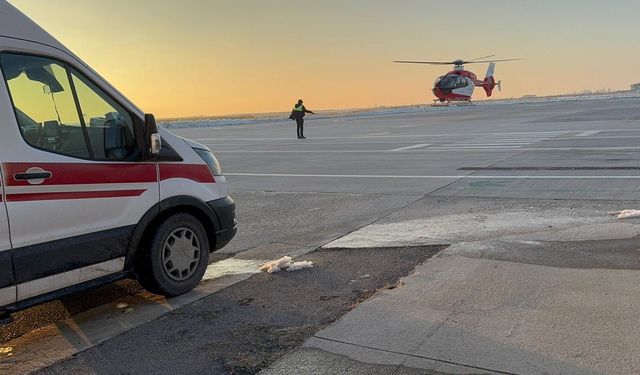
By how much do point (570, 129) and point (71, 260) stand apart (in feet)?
70.0

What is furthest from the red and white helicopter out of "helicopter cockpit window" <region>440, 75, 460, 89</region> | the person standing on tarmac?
the person standing on tarmac

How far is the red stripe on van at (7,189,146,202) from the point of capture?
147 inches

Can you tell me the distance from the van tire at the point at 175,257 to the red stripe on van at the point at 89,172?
19.7 inches

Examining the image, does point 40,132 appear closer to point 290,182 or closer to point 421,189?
point 421,189

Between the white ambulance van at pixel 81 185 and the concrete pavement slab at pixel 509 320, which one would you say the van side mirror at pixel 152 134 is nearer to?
the white ambulance van at pixel 81 185

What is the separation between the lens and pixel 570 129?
21734 mm

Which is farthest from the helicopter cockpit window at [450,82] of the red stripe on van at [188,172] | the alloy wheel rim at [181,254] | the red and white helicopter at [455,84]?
the alloy wheel rim at [181,254]

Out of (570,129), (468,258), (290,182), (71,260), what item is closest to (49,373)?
(71,260)

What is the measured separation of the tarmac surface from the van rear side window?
4.67 feet

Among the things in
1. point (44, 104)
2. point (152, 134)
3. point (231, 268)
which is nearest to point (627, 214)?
point (231, 268)

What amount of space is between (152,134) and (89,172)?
2.08ft

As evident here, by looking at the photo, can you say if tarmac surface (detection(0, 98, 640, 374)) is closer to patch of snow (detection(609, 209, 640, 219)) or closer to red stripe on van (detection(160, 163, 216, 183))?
patch of snow (detection(609, 209, 640, 219))

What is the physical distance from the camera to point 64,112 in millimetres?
4254

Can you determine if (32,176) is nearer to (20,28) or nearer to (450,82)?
(20,28)
